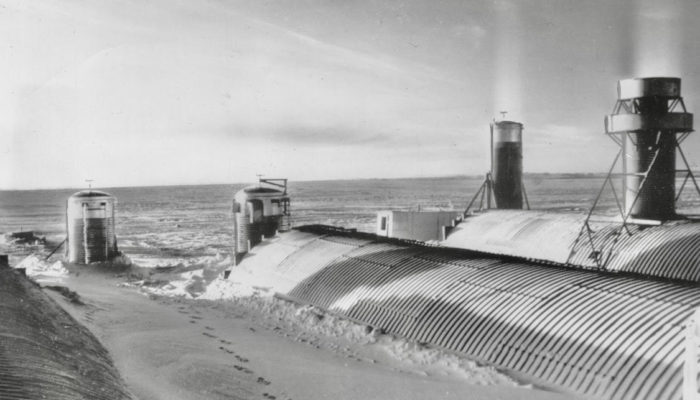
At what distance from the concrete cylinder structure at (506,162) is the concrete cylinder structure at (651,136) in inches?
457

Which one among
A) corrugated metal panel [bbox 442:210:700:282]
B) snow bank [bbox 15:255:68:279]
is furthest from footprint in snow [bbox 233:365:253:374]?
snow bank [bbox 15:255:68:279]

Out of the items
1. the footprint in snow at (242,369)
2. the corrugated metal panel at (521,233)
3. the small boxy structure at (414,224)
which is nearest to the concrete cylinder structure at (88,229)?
the small boxy structure at (414,224)

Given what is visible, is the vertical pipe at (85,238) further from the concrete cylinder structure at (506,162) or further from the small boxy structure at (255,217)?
the concrete cylinder structure at (506,162)

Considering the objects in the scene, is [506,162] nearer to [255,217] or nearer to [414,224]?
[414,224]

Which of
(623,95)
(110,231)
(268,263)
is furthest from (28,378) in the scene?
(110,231)

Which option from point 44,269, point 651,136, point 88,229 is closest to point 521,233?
point 651,136

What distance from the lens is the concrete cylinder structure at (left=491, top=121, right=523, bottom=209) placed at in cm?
3472

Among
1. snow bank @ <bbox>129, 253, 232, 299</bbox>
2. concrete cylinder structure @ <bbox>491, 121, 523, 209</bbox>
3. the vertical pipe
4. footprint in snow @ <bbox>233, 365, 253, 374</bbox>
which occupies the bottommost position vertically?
snow bank @ <bbox>129, 253, 232, 299</bbox>

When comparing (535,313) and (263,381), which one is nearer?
(263,381)

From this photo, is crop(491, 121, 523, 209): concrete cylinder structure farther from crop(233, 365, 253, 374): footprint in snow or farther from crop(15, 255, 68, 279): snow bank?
crop(15, 255, 68, 279): snow bank

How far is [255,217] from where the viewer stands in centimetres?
3047

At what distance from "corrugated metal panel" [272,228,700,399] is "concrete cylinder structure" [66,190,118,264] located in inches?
707

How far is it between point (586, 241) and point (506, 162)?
11.8m

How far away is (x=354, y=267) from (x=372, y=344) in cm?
494
